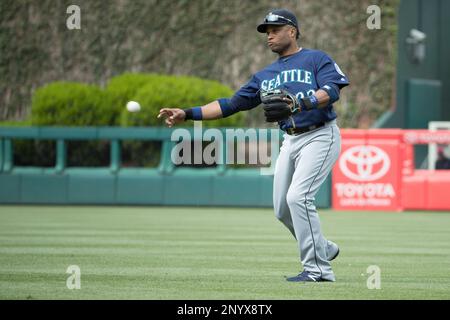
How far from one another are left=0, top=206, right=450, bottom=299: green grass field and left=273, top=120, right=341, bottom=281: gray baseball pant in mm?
292

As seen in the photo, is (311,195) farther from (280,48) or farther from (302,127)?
(280,48)

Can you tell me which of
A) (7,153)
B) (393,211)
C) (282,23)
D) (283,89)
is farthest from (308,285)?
(7,153)

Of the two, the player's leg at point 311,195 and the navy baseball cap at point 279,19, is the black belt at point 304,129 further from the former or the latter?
the navy baseball cap at point 279,19

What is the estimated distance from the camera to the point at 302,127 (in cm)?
800

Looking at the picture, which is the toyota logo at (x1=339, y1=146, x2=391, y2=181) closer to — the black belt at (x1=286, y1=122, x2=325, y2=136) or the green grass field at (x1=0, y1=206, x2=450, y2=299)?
the green grass field at (x1=0, y1=206, x2=450, y2=299)

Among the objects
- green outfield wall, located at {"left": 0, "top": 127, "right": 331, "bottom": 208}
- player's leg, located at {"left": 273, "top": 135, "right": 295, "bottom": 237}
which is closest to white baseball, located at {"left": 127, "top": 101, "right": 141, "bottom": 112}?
green outfield wall, located at {"left": 0, "top": 127, "right": 331, "bottom": 208}

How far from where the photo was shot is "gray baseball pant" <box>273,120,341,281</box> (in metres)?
7.86

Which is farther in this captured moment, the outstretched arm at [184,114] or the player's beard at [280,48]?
the outstretched arm at [184,114]

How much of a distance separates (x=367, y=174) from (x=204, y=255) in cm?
883

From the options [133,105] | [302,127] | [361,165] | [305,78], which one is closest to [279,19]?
[305,78]

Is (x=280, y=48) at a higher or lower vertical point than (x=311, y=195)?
higher

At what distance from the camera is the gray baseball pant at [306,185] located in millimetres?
7863

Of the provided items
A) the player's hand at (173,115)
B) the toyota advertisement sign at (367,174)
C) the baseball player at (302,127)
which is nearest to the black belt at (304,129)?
the baseball player at (302,127)
